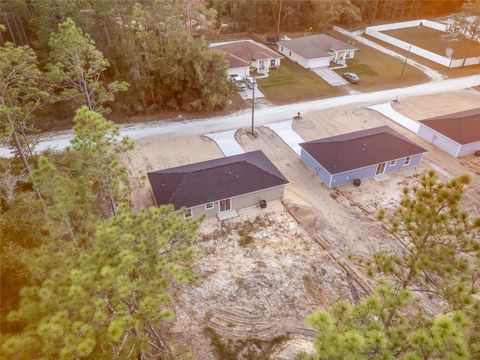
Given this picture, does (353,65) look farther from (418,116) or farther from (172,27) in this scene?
(172,27)

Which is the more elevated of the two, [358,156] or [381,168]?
[358,156]

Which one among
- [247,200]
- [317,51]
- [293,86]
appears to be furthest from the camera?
[317,51]

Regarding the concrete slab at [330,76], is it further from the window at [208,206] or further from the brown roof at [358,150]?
the window at [208,206]

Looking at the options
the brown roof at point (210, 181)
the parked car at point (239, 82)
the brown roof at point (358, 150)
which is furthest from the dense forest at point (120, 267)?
the parked car at point (239, 82)

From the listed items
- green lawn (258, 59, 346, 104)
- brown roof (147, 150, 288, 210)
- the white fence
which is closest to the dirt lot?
brown roof (147, 150, 288, 210)

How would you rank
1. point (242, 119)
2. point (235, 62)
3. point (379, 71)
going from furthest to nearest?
Answer: point (379, 71) < point (235, 62) < point (242, 119)

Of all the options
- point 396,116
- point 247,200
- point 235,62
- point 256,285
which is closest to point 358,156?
point 247,200

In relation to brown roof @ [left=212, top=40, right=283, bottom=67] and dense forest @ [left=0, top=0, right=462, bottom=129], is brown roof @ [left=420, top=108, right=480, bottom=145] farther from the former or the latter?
brown roof @ [left=212, top=40, right=283, bottom=67]

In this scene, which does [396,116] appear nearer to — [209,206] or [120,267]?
[209,206]
